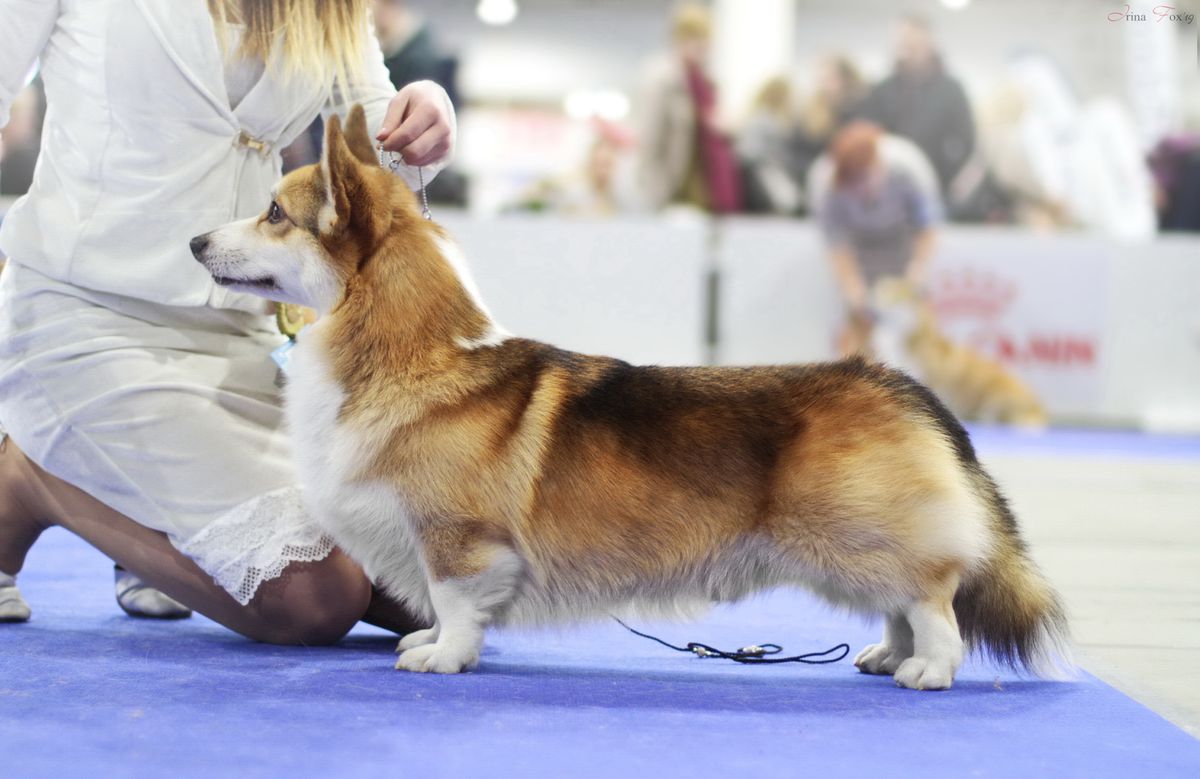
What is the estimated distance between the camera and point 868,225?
26.8ft

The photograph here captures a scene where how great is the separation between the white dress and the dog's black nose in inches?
9.0

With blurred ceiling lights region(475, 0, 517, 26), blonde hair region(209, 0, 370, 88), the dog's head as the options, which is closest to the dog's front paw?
the dog's head

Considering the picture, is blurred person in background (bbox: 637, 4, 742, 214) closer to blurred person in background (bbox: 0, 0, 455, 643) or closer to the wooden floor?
A: the wooden floor

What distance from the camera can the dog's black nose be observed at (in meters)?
2.51

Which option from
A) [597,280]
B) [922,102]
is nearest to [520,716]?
[597,280]

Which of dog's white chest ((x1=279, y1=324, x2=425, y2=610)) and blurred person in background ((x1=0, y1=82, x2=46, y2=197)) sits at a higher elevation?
blurred person in background ((x1=0, y1=82, x2=46, y2=197))

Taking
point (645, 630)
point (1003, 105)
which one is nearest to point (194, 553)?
point (645, 630)

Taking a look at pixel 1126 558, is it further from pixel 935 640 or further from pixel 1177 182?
pixel 1177 182

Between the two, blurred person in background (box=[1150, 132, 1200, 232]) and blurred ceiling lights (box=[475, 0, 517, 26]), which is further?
blurred ceiling lights (box=[475, 0, 517, 26])

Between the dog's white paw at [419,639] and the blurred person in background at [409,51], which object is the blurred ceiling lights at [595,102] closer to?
the blurred person in background at [409,51]

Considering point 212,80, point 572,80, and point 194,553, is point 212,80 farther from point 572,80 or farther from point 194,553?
point 572,80

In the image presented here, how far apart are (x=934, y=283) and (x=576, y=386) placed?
19.8 feet

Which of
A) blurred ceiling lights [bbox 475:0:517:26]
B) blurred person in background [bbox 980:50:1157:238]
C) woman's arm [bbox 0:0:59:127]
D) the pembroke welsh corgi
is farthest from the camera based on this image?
blurred ceiling lights [bbox 475:0:517:26]

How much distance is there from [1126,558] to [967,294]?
4.11 meters
